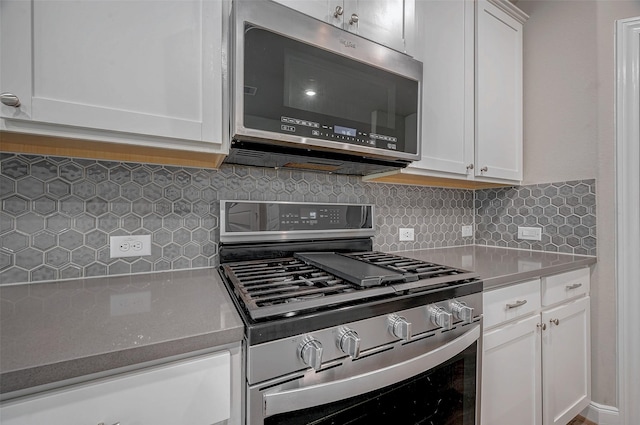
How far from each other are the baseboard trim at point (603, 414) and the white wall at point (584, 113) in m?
0.04

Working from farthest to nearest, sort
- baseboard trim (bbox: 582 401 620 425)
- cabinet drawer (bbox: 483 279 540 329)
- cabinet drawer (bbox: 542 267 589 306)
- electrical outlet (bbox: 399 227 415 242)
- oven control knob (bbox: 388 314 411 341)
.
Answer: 1. electrical outlet (bbox: 399 227 415 242)
2. baseboard trim (bbox: 582 401 620 425)
3. cabinet drawer (bbox: 542 267 589 306)
4. cabinet drawer (bbox: 483 279 540 329)
5. oven control knob (bbox: 388 314 411 341)

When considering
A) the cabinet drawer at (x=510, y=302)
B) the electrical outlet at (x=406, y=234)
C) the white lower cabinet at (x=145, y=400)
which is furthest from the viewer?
the electrical outlet at (x=406, y=234)

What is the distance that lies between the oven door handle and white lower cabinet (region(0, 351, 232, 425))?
0.12 m

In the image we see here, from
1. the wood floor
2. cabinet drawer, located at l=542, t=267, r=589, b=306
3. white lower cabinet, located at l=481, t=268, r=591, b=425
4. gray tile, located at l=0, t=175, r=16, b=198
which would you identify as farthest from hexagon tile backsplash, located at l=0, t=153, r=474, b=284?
the wood floor

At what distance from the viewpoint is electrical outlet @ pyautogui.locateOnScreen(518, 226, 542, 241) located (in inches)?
72.2

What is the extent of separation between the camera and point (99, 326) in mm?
620

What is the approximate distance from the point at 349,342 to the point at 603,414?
1.92 metres

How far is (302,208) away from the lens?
4.44 feet

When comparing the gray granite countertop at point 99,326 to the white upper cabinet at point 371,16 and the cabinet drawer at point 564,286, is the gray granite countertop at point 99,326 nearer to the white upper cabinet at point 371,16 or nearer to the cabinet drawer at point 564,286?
the white upper cabinet at point 371,16

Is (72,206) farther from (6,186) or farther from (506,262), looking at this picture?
(506,262)

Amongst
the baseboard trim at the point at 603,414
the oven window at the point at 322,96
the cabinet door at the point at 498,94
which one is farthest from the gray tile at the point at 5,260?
the baseboard trim at the point at 603,414

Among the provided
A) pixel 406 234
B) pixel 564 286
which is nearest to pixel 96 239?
pixel 406 234

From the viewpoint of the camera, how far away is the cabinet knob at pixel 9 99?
2.21 ft

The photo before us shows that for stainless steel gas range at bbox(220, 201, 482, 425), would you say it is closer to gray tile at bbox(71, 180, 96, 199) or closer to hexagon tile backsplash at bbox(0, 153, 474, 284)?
hexagon tile backsplash at bbox(0, 153, 474, 284)
